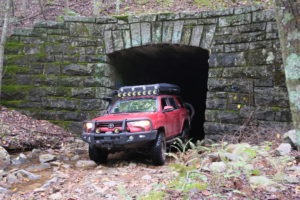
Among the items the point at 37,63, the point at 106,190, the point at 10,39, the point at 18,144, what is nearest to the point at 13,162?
the point at 18,144

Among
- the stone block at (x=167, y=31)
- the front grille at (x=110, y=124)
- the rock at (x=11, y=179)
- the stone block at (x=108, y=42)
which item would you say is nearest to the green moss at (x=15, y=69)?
the stone block at (x=108, y=42)

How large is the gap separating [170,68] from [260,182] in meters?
9.98

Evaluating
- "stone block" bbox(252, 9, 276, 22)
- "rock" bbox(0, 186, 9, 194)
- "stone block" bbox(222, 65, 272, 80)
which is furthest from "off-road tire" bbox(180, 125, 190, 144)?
"rock" bbox(0, 186, 9, 194)

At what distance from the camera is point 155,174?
A: 5.87m

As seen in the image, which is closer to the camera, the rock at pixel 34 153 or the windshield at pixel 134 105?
the windshield at pixel 134 105

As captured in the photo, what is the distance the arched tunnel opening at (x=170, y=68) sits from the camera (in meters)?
10.3

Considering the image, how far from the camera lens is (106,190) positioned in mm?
5008

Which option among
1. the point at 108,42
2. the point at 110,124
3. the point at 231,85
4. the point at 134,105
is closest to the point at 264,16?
the point at 231,85

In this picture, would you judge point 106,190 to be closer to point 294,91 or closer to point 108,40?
point 294,91

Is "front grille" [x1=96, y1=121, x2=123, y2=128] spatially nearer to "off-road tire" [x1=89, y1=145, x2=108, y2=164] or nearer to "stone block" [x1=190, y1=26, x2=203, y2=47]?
"off-road tire" [x1=89, y1=145, x2=108, y2=164]

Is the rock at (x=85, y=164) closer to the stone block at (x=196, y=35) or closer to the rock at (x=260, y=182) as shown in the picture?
the rock at (x=260, y=182)

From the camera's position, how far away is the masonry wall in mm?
8188

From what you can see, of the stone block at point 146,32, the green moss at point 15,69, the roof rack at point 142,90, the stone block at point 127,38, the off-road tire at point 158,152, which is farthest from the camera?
the green moss at point 15,69

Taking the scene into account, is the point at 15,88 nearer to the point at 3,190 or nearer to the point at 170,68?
the point at 3,190
